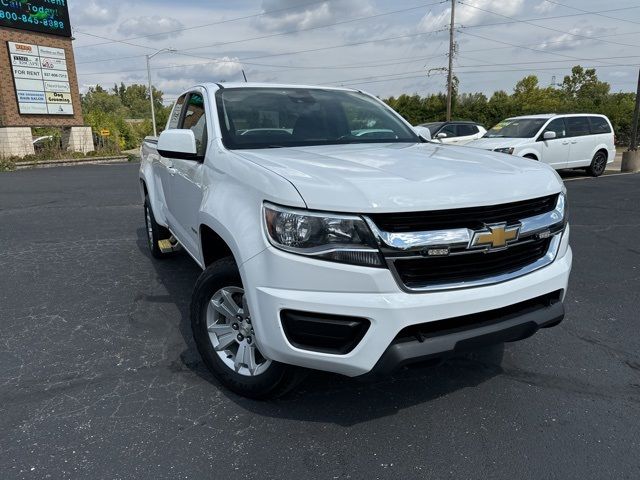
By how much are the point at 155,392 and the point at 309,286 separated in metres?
1.40

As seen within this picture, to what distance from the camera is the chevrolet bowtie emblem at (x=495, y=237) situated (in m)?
2.28

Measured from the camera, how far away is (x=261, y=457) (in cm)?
238

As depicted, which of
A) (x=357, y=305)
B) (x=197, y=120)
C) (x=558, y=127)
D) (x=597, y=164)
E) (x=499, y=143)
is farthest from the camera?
(x=597, y=164)

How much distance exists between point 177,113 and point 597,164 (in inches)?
512

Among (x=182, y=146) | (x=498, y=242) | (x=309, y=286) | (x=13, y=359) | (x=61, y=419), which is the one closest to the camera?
(x=309, y=286)

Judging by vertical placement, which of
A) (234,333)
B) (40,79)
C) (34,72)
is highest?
(34,72)

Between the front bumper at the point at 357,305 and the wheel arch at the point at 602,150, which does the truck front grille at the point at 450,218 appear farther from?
the wheel arch at the point at 602,150

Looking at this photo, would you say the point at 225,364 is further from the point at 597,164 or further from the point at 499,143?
the point at 597,164

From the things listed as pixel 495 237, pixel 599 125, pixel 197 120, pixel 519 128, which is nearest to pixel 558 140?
pixel 519 128

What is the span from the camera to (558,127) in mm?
12914

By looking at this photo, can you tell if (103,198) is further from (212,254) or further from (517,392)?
(517,392)

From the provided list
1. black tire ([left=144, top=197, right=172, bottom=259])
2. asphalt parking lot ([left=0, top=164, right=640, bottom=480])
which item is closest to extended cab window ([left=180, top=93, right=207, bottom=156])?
black tire ([left=144, top=197, right=172, bottom=259])

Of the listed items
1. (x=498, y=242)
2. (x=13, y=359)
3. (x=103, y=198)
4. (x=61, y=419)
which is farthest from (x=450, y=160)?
(x=103, y=198)

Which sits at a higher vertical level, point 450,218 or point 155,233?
point 450,218
